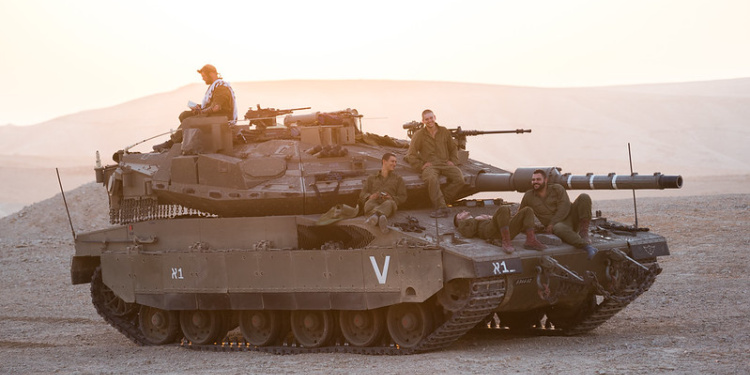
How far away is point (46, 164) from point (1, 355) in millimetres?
64768

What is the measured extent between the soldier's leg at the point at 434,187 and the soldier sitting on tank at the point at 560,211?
107 cm

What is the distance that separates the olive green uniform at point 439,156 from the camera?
1617 cm

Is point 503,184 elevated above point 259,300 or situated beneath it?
elevated above

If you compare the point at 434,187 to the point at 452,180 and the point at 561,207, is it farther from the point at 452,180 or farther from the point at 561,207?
the point at 561,207

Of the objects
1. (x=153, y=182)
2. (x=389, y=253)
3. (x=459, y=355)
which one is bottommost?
(x=459, y=355)

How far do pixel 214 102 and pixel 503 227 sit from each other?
17.3 feet

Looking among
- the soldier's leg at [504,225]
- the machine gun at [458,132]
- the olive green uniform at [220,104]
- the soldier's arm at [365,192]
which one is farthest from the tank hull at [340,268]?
the machine gun at [458,132]

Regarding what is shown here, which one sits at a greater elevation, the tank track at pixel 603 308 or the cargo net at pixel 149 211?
the cargo net at pixel 149 211

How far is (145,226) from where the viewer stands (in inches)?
688

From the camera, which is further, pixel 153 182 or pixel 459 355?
pixel 153 182

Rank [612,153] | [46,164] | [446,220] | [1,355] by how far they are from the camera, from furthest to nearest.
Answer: [46,164] < [612,153] < [1,355] < [446,220]

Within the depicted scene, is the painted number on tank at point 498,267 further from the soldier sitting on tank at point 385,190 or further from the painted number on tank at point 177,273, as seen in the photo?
the painted number on tank at point 177,273

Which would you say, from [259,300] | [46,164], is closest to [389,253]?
[259,300]

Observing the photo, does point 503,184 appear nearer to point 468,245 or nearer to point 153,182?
point 468,245
